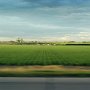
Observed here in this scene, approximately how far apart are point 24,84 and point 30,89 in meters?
0.74

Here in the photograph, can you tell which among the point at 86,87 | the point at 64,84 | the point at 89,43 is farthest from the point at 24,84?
the point at 89,43

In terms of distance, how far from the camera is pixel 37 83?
8406 mm

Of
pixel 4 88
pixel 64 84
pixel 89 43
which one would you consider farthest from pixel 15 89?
pixel 89 43

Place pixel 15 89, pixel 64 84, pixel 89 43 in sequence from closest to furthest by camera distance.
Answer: pixel 15 89, pixel 64 84, pixel 89 43

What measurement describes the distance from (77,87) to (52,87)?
676 millimetres

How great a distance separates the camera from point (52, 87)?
305 inches

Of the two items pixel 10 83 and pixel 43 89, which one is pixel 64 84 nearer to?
pixel 43 89

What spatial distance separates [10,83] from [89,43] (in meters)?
190

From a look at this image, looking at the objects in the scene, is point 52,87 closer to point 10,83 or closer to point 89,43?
point 10,83

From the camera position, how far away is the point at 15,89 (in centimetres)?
744

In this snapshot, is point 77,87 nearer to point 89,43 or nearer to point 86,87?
point 86,87

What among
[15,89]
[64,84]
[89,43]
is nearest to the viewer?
[15,89]

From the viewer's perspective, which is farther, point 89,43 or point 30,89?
point 89,43

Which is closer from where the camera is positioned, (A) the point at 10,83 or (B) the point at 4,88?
(B) the point at 4,88
